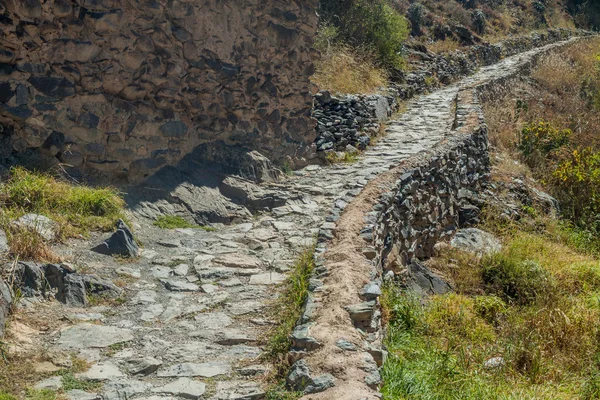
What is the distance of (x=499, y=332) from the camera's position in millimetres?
6195

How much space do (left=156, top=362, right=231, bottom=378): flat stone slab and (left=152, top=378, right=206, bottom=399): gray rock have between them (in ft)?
0.29

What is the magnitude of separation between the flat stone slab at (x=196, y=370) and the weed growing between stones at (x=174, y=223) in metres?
2.73

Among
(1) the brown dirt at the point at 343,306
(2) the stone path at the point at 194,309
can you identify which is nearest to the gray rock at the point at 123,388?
(2) the stone path at the point at 194,309

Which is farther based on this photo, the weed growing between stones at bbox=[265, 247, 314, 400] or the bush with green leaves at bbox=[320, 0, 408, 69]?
the bush with green leaves at bbox=[320, 0, 408, 69]

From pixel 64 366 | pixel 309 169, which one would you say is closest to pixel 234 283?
pixel 64 366

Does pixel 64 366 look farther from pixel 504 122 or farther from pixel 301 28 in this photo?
pixel 504 122

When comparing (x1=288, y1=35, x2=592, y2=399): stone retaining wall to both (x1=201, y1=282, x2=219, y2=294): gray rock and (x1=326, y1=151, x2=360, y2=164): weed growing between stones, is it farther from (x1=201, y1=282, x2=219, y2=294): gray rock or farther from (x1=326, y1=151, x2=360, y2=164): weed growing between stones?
Result: (x1=201, y1=282, x2=219, y2=294): gray rock

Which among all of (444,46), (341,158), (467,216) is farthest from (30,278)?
(444,46)

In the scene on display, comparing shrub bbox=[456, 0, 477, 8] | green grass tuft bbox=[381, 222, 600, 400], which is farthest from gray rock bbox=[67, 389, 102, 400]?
shrub bbox=[456, 0, 477, 8]

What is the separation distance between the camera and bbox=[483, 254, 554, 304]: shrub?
7.28m

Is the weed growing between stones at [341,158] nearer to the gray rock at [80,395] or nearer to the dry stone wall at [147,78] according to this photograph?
the dry stone wall at [147,78]

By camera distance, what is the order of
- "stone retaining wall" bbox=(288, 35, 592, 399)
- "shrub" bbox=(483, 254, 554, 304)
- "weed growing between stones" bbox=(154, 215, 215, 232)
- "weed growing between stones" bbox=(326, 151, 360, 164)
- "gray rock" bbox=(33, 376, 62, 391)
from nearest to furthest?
"gray rock" bbox=(33, 376, 62, 391)
"stone retaining wall" bbox=(288, 35, 592, 399)
"weed growing between stones" bbox=(154, 215, 215, 232)
"shrub" bbox=(483, 254, 554, 304)
"weed growing between stones" bbox=(326, 151, 360, 164)

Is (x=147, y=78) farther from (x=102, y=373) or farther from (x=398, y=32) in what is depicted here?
(x=398, y=32)

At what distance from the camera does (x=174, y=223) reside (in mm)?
6672
